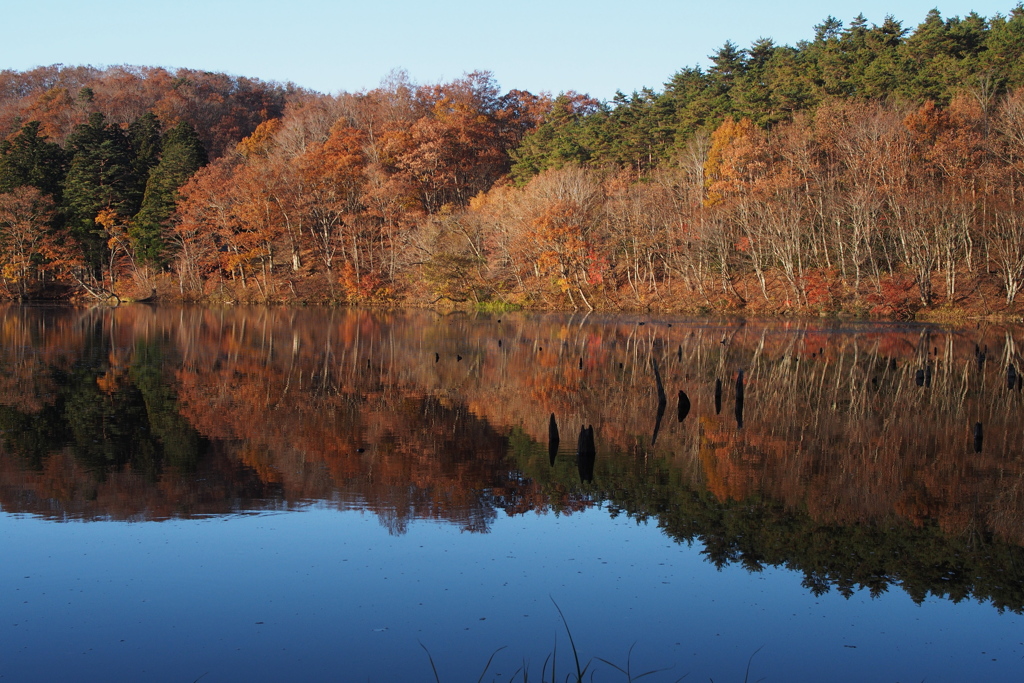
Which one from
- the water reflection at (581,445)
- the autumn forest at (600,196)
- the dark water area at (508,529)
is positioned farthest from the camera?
the autumn forest at (600,196)

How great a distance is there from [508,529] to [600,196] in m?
44.2

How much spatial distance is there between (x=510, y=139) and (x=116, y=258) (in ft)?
113

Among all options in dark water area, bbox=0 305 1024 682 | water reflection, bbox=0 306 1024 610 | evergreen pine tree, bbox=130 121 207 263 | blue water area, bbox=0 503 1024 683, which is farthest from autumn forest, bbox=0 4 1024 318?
blue water area, bbox=0 503 1024 683

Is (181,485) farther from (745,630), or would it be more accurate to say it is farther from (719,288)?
(719,288)

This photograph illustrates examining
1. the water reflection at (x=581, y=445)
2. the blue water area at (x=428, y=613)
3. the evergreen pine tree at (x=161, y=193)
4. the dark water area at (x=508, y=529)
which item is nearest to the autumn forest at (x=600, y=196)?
the evergreen pine tree at (x=161, y=193)

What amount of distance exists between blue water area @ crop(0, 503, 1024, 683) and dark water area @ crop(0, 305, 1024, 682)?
0.09 feet

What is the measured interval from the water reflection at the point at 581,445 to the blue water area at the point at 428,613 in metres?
0.58

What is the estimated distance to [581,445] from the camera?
10.6 m

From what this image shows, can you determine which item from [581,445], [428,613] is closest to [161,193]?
[581,445]

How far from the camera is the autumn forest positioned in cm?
4050

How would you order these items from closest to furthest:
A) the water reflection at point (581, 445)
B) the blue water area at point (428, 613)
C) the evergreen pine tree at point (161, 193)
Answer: the blue water area at point (428, 613) → the water reflection at point (581, 445) → the evergreen pine tree at point (161, 193)

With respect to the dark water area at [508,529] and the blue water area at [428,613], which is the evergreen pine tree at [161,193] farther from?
the blue water area at [428,613]

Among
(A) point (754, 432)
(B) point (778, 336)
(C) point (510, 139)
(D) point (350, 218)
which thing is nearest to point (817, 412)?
(A) point (754, 432)

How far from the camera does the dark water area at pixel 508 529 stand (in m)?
5.70
